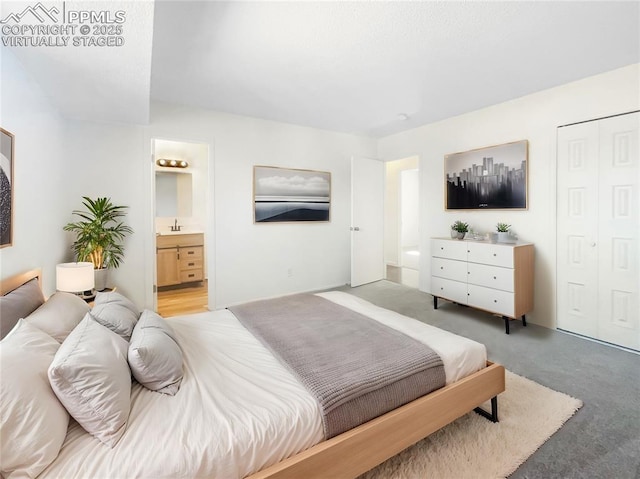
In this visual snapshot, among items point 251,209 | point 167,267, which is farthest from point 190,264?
point 251,209

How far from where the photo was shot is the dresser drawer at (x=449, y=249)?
3.59 metres

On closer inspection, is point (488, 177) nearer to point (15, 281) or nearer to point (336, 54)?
point (336, 54)

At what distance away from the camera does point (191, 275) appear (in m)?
5.05

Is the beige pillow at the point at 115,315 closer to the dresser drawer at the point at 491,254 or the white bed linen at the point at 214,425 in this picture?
the white bed linen at the point at 214,425

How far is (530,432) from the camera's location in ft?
5.66

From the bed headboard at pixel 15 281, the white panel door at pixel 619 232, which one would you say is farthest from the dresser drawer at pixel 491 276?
the bed headboard at pixel 15 281

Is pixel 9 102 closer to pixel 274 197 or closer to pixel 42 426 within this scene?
pixel 42 426

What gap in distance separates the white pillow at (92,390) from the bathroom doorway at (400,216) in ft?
17.7

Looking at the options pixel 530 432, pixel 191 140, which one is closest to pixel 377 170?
pixel 191 140

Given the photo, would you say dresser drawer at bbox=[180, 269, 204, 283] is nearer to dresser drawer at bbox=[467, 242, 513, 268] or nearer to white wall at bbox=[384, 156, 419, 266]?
white wall at bbox=[384, 156, 419, 266]

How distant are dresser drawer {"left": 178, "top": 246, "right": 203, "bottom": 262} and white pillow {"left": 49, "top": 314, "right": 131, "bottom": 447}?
399 centimetres

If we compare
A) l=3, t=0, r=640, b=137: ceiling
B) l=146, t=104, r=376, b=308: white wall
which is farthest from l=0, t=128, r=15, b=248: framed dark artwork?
l=146, t=104, r=376, b=308: white wall

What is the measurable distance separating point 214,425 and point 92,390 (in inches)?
17.2

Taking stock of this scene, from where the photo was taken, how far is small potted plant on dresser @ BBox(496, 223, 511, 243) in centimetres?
347
